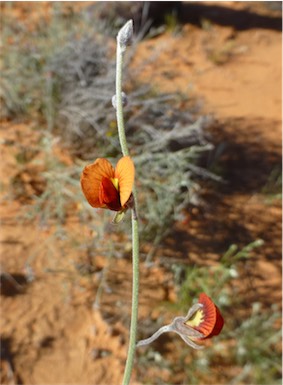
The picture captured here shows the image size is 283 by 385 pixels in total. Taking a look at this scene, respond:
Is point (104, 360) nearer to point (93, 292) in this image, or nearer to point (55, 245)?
point (93, 292)

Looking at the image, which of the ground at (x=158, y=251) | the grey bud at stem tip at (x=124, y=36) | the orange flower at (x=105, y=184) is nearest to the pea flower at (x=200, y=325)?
the orange flower at (x=105, y=184)

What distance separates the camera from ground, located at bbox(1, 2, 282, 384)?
239cm

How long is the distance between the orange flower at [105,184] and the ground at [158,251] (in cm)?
155

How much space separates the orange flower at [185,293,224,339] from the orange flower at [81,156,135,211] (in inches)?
12.0

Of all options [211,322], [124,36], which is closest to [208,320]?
[211,322]

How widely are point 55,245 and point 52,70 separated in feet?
3.90

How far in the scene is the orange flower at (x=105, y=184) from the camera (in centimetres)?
96

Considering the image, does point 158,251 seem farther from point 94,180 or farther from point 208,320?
point 94,180

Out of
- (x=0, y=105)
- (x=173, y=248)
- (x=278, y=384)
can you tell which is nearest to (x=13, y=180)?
(x=0, y=105)

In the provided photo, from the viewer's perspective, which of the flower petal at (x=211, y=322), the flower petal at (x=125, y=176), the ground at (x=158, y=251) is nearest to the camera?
A: the flower petal at (x=125, y=176)

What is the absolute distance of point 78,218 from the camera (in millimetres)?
2857

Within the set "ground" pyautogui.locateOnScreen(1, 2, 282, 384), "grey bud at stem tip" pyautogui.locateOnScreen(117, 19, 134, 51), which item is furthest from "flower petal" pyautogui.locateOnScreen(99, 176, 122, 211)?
"ground" pyautogui.locateOnScreen(1, 2, 282, 384)

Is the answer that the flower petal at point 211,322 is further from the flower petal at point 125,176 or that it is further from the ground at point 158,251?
the ground at point 158,251

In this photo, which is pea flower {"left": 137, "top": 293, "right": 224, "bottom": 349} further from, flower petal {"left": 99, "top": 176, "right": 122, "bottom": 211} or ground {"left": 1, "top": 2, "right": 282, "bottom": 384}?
ground {"left": 1, "top": 2, "right": 282, "bottom": 384}
